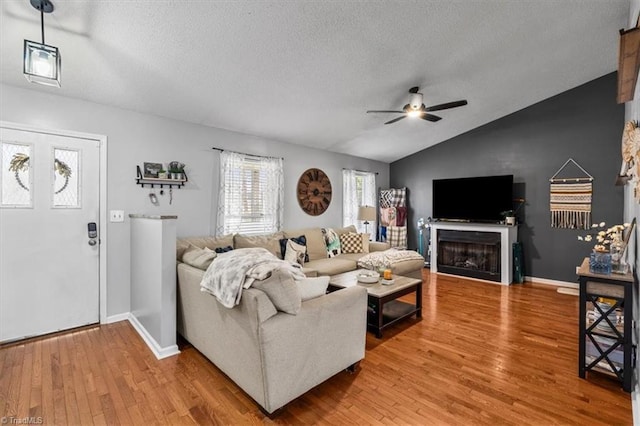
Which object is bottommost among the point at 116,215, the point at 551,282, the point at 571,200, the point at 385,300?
the point at 551,282

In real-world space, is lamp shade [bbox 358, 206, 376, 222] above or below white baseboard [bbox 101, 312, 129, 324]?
above

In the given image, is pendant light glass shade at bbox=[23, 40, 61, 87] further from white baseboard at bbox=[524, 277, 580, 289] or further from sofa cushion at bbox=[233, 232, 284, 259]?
white baseboard at bbox=[524, 277, 580, 289]

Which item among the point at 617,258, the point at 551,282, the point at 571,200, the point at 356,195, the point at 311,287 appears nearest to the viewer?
the point at 311,287

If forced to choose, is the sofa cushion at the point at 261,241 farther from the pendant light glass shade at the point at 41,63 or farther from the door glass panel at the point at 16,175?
the pendant light glass shade at the point at 41,63

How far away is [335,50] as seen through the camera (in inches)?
112

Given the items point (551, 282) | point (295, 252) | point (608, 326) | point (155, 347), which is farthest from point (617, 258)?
point (155, 347)

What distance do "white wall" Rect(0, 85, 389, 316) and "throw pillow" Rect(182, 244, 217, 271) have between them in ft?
3.55

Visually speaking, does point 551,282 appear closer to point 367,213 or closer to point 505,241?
point 505,241

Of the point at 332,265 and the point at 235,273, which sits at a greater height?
the point at 235,273

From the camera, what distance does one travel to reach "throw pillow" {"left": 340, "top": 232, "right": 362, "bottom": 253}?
5.19m

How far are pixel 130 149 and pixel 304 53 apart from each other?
225 cm

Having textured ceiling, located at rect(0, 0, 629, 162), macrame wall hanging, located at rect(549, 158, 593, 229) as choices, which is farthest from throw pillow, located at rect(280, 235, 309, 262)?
macrame wall hanging, located at rect(549, 158, 593, 229)

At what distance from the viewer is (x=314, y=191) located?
5.49 metres

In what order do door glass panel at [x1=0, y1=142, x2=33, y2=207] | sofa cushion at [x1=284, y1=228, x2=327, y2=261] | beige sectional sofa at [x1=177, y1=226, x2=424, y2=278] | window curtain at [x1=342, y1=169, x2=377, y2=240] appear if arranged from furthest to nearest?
window curtain at [x1=342, y1=169, x2=377, y2=240] → sofa cushion at [x1=284, y1=228, x2=327, y2=261] → beige sectional sofa at [x1=177, y1=226, x2=424, y2=278] → door glass panel at [x1=0, y1=142, x2=33, y2=207]
